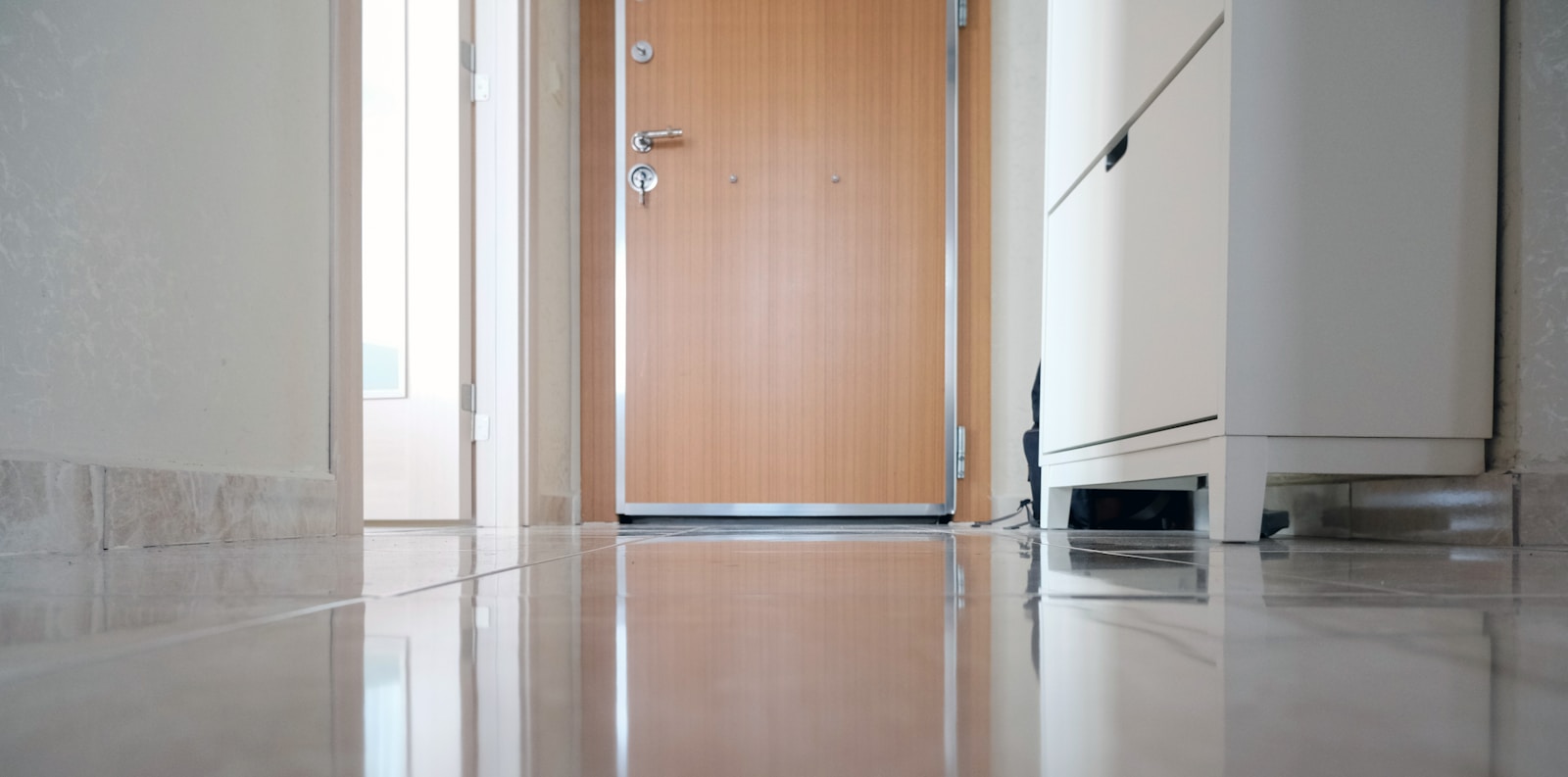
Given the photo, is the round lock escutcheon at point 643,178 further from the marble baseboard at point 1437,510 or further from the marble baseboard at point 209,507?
the marble baseboard at point 1437,510

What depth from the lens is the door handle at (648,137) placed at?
10.6ft

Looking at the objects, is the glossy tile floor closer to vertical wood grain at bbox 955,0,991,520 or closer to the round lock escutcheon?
vertical wood grain at bbox 955,0,991,520

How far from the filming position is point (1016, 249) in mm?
3158

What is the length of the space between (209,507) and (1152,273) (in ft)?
4.57

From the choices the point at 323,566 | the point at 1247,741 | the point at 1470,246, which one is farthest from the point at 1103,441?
the point at 1247,741

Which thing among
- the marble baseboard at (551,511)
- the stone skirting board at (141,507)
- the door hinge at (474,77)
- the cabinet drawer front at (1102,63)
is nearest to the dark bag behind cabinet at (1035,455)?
the cabinet drawer front at (1102,63)

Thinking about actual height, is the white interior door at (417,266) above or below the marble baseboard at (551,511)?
above

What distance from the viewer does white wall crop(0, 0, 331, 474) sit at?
41.7 inches

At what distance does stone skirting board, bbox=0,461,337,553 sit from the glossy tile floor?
63 centimetres

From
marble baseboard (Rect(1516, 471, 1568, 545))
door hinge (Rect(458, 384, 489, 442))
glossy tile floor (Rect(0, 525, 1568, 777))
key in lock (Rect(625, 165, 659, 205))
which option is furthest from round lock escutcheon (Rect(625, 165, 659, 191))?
glossy tile floor (Rect(0, 525, 1568, 777))

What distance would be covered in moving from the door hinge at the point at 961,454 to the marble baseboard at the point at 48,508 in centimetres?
245

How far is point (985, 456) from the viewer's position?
320 cm

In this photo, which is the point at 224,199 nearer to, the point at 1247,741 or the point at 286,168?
the point at 286,168

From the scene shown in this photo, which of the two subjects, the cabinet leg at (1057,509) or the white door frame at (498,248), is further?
the white door frame at (498,248)
